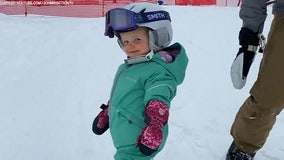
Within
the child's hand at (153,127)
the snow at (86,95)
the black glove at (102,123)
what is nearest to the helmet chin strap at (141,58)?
the child's hand at (153,127)

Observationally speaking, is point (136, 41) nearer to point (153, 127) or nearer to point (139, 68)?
point (139, 68)

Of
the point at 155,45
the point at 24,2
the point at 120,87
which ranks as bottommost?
the point at 24,2

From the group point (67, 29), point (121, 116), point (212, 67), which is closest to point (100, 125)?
point (121, 116)

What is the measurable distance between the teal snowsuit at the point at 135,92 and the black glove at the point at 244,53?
63cm

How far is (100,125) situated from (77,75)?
10.6ft

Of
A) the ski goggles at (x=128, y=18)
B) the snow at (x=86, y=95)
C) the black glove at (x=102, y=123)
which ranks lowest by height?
the snow at (x=86, y=95)

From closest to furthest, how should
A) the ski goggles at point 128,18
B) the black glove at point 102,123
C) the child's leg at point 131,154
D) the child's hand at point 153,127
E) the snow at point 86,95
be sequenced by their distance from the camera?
the child's hand at point 153,127, the ski goggles at point 128,18, the child's leg at point 131,154, the black glove at point 102,123, the snow at point 86,95

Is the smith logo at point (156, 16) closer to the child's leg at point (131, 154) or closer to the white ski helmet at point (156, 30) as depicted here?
the white ski helmet at point (156, 30)

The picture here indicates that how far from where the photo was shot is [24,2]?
535 inches

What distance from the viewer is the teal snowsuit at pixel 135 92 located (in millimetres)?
2203

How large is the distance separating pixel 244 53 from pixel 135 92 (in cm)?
90

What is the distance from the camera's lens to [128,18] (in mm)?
2191

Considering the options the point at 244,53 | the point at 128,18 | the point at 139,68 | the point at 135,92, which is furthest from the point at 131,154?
the point at 244,53

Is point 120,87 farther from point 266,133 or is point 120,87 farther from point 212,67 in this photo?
point 212,67
